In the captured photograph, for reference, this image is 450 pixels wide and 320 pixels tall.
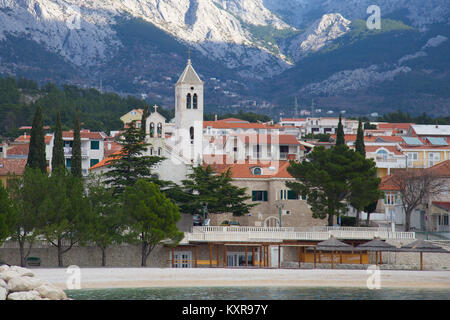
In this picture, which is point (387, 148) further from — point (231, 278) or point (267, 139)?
point (231, 278)

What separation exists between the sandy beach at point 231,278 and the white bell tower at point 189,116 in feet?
81.7

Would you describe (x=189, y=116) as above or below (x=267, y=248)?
above

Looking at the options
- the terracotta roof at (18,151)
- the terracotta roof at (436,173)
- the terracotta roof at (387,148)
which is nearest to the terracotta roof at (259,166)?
the terracotta roof at (436,173)

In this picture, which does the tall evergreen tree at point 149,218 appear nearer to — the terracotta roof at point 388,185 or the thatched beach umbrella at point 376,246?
the thatched beach umbrella at point 376,246

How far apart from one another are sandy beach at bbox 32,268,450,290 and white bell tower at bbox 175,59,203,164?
2490 cm

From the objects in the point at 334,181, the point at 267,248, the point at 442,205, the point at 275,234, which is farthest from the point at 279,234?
the point at 442,205

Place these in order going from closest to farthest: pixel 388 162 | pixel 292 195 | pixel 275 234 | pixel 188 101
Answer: pixel 275 234, pixel 292 195, pixel 188 101, pixel 388 162

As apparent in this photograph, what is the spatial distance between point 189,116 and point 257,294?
112ft

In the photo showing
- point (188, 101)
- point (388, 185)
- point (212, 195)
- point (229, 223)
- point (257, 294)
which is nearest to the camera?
point (257, 294)

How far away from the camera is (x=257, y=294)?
165 feet

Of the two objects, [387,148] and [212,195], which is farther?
[387,148]

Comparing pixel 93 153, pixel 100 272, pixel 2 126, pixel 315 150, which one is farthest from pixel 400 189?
pixel 2 126

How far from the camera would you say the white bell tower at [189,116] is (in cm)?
8031

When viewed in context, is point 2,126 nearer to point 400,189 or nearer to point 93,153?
point 93,153
